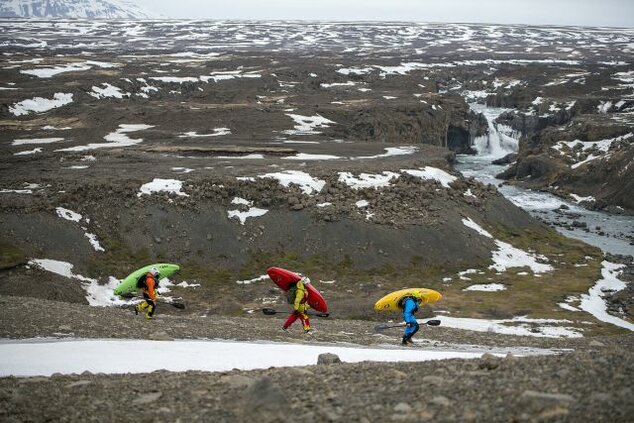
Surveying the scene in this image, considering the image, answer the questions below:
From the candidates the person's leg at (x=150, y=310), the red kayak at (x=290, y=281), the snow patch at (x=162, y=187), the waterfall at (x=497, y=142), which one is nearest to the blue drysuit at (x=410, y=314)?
the red kayak at (x=290, y=281)

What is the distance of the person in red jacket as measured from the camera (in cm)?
2191

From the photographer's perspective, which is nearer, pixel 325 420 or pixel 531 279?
pixel 325 420

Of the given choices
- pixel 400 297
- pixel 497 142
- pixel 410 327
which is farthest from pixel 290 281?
pixel 497 142

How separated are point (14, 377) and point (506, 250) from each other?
43.6 metres

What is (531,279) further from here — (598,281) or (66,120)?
(66,120)

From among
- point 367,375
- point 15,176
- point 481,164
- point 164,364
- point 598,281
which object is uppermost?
point 367,375

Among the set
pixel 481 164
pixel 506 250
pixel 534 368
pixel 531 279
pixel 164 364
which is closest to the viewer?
pixel 534 368

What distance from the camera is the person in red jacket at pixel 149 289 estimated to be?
21.9 meters

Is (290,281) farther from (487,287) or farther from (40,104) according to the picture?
(40,104)

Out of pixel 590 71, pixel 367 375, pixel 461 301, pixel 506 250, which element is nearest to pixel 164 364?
pixel 367 375

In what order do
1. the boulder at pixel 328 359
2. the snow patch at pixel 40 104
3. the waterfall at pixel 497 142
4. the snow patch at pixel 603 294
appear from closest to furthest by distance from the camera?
the boulder at pixel 328 359, the snow patch at pixel 603 294, the snow patch at pixel 40 104, the waterfall at pixel 497 142

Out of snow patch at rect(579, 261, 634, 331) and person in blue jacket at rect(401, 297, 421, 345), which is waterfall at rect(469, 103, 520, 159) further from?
person in blue jacket at rect(401, 297, 421, 345)

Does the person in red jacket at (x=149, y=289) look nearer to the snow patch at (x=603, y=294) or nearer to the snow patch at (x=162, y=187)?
the snow patch at (x=162, y=187)

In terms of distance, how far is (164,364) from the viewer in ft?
46.0
